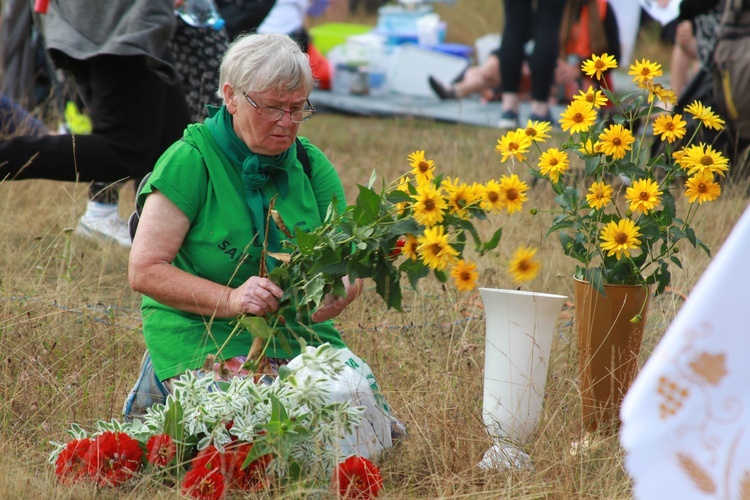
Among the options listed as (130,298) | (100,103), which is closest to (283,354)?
(130,298)

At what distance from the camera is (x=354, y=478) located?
6.47 feet

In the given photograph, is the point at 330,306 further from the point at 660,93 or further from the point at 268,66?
the point at 660,93

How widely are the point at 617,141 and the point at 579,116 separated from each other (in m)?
0.11

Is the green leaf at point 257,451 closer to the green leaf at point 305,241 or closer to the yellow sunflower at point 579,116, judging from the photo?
the green leaf at point 305,241

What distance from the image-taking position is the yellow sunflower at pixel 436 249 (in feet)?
6.05

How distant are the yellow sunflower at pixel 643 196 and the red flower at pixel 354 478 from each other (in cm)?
85

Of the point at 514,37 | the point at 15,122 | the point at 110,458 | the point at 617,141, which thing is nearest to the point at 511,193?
the point at 617,141

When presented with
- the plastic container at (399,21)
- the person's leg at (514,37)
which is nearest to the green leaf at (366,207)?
the person's leg at (514,37)

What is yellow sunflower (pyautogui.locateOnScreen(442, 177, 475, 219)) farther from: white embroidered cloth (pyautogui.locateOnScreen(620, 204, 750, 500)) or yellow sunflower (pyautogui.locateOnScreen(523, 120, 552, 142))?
white embroidered cloth (pyautogui.locateOnScreen(620, 204, 750, 500))

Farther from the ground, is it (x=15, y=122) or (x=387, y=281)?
(x=387, y=281)

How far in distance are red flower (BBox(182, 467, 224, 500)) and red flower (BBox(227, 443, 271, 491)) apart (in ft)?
0.20

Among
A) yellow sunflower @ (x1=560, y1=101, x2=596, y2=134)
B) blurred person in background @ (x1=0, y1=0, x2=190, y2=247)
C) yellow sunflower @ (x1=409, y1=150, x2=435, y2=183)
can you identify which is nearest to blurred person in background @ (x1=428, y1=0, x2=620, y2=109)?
blurred person in background @ (x1=0, y1=0, x2=190, y2=247)

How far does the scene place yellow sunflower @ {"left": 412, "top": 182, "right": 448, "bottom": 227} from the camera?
6.22 feet

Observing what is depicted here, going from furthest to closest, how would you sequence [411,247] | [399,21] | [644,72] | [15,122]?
[399,21] < [15,122] < [644,72] < [411,247]
